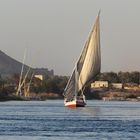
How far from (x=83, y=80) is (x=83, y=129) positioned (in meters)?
54.3

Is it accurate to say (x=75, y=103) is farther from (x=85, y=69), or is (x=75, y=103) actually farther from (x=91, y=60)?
(x=91, y=60)

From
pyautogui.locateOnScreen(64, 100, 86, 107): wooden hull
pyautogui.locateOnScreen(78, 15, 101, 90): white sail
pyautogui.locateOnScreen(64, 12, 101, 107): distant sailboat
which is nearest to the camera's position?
pyautogui.locateOnScreen(78, 15, 101, 90): white sail

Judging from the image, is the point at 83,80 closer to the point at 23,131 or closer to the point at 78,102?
the point at 78,102

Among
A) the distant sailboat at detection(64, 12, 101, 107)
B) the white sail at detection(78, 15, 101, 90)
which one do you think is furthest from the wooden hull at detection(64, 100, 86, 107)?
the white sail at detection(78, 15, 101, 90)

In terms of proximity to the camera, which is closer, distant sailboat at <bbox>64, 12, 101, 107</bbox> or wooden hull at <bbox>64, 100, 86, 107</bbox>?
distant sailboat at <bbox>64, 12, 101, 107</bbox>

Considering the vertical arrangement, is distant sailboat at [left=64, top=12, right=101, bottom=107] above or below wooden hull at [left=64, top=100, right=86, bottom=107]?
above

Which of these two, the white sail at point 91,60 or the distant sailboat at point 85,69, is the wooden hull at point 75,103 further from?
the white sail at point 91,60

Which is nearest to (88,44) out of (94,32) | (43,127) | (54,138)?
(94,32)

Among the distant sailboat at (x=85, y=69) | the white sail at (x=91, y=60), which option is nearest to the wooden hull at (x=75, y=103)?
the distant sailboat at (x=85, y=69)

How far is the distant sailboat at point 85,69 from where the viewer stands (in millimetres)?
113375

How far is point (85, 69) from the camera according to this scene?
115 metres

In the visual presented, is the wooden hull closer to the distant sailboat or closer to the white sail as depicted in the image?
the distant sailboat

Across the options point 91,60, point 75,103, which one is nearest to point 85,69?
point 91,60

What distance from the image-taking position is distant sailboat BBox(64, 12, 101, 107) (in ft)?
372
